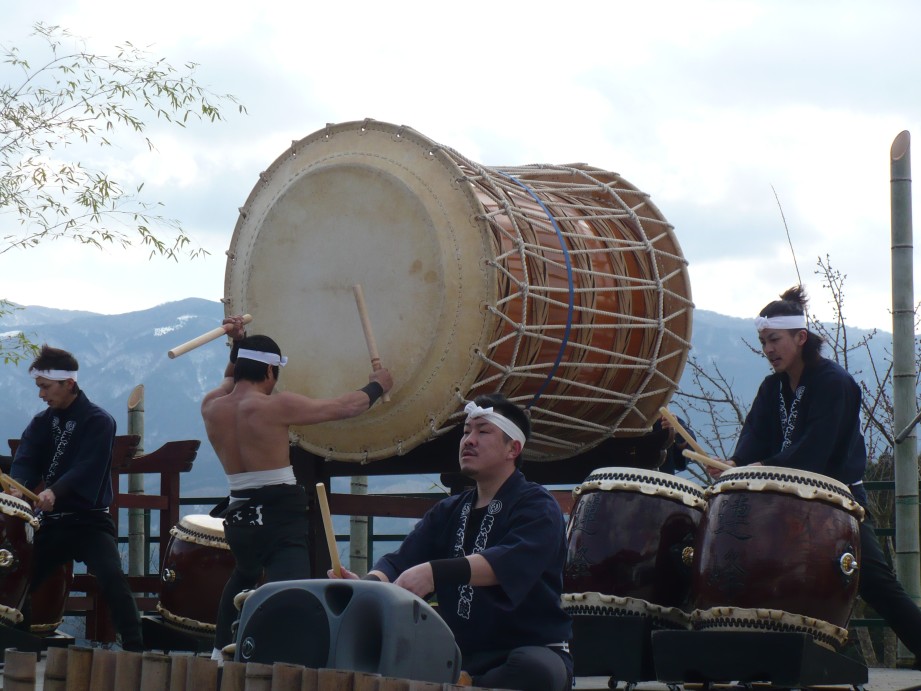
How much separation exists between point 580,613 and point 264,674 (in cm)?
168

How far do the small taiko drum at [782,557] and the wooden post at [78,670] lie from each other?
1.71 meters

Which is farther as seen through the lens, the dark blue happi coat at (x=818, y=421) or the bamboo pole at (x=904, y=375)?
the bamboo pole at (x=904, y=375)

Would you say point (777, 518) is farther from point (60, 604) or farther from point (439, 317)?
point (60, 604)

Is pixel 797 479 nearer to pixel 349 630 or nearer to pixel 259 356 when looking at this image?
pixel 349 630

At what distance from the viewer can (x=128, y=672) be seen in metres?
2.50

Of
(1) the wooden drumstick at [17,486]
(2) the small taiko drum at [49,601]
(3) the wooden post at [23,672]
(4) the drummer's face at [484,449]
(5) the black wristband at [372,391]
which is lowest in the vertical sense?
(2) the small taiko drum at [49,601]

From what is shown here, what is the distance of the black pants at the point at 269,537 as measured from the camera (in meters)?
4.01

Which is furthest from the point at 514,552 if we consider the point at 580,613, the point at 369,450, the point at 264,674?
the point at 369,450

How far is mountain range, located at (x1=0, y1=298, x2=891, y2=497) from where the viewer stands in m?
88.2

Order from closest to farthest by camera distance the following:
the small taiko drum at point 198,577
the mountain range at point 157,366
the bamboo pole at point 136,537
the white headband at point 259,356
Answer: the white headband at point 259,356 → the small taiko drum at point 198,577 → the bamboo pole at point 136,537 → the mountain range at point 157,366

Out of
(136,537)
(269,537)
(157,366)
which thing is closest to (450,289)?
(269,537)

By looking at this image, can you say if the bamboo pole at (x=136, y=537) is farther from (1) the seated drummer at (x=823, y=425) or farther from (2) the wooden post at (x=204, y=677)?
(2) the wooden post at (x=204, y=677)

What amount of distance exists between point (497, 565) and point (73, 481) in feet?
8.21

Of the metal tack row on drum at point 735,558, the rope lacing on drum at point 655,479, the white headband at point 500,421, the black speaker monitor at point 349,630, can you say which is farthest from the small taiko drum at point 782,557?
the black speaker monitor at point 349,630
